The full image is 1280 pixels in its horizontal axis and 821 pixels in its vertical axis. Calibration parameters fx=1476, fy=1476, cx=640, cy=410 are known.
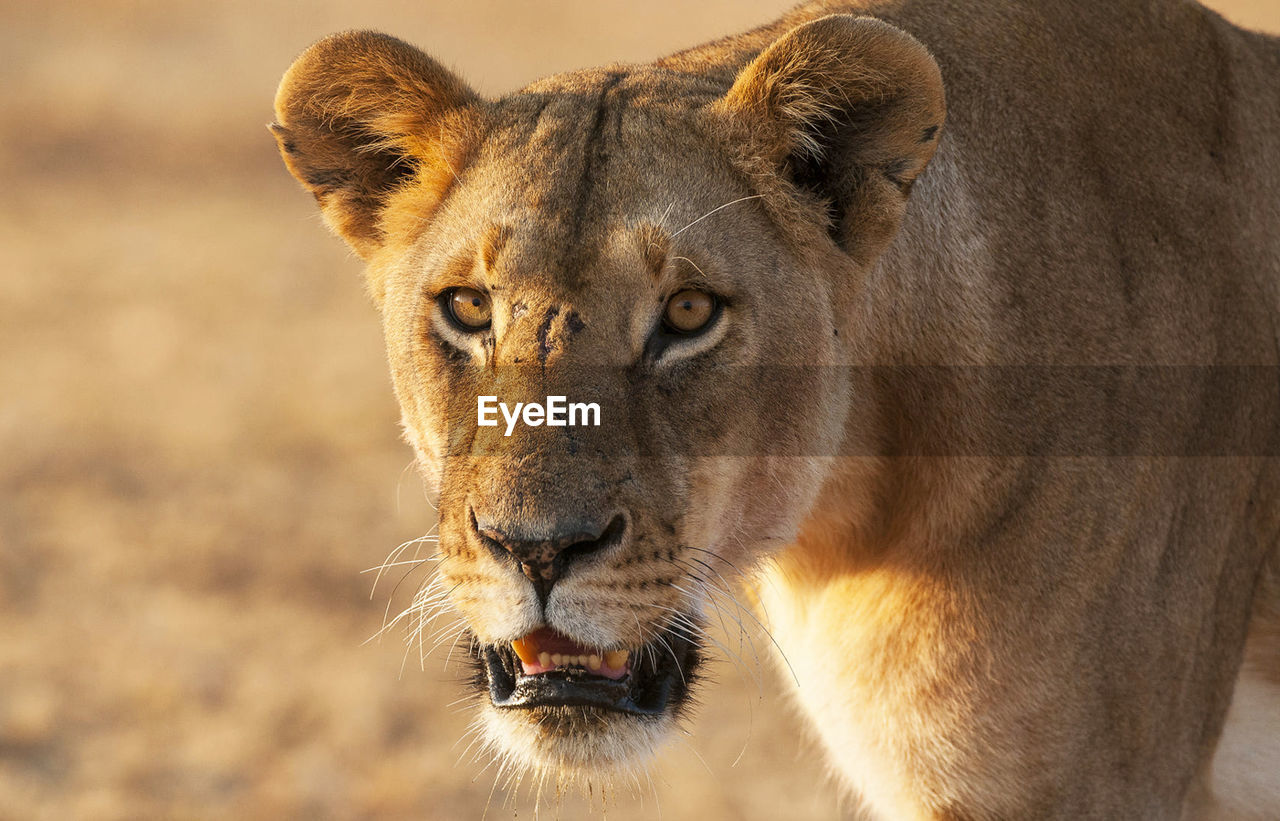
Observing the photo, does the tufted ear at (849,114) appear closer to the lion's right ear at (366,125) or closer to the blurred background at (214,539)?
the lion's right ear at (366,125)

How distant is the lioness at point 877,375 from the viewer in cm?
251

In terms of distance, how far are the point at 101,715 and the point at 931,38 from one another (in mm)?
4094

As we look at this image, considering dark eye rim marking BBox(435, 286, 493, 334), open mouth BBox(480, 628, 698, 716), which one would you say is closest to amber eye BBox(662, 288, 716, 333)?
dark eye rim marking BBox(435, 286, 493, 334)

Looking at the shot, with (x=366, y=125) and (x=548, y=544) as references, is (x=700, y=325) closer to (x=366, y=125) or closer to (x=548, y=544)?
(x=548, y=544)

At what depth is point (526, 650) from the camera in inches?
99.0

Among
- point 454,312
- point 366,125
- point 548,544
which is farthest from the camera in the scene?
point 366,125

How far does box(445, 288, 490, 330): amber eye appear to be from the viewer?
2.63m

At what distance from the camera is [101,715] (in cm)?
554

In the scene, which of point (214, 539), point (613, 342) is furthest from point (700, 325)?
point (214, 539)

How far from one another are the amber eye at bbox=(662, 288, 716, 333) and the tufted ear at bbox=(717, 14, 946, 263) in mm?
343

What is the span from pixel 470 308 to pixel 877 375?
0.82 metres

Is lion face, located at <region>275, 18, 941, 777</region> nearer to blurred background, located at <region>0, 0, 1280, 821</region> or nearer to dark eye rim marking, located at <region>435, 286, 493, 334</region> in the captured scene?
dark eye rim marking, located at <region>435, 286, 493, 334</region>

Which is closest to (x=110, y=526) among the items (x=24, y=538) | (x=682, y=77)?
(x=24, y=538)

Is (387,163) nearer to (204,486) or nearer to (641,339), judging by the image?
(641,339)
